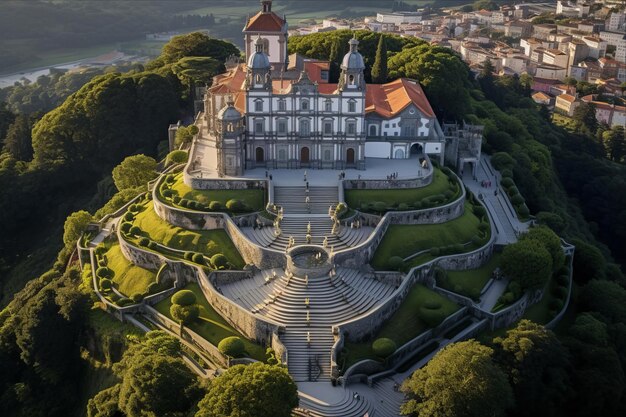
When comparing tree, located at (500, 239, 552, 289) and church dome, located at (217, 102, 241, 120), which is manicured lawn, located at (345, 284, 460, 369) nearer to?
tree, located at (500, 239, 552, 289)

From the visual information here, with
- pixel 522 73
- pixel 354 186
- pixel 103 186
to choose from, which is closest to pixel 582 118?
pixel 522 73

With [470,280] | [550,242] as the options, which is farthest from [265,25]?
[550,242]

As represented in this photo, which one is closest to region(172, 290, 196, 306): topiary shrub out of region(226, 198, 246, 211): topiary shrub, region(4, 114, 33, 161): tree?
region(226, 198, 246, 211): topiary shrub

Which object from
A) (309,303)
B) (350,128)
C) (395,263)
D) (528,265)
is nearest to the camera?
(309,303)

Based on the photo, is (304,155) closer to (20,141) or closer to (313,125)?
(313,125)

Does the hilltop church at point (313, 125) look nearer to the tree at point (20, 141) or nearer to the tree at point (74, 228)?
the tree at point (74, 228)
